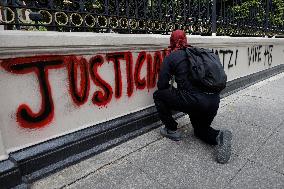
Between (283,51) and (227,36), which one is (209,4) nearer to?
(227,36)

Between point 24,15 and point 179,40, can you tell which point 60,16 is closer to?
point 24,15

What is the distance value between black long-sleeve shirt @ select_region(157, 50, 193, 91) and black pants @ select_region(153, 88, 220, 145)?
0.11 metres

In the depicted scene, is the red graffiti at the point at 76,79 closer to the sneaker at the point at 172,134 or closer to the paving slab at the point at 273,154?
the sneaker at the point at 172,134

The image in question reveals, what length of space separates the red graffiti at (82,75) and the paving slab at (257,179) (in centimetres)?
183

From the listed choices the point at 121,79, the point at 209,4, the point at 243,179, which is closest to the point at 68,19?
the point at 121,79

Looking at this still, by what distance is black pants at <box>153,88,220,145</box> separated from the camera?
10.5 feet

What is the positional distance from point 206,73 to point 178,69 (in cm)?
37

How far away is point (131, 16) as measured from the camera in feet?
12.5

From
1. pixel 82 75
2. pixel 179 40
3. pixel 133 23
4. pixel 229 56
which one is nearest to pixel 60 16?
pixel 82 75

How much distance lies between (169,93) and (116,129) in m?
0.89

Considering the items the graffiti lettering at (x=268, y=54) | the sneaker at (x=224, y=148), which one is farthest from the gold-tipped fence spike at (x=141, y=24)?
the graffiti lettering at (x=268, y=54)

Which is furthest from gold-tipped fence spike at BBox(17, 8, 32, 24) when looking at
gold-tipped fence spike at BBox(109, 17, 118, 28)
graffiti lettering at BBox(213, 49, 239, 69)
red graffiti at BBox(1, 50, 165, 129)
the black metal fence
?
graffiti lettering at BBox(213, 49, 239, 69)

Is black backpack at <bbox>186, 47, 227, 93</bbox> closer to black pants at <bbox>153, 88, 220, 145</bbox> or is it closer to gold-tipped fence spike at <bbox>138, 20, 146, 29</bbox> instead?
black pants at <bbox>153, 88, 220, 145</bbox>

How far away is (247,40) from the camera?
6715 millimetres
